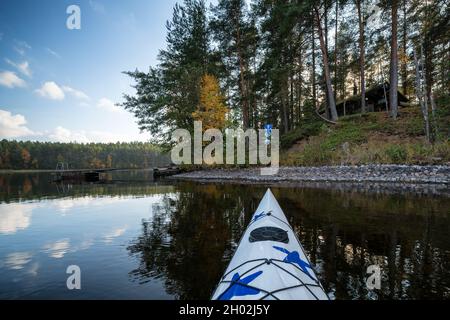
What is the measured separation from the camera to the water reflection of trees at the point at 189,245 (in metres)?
5.25

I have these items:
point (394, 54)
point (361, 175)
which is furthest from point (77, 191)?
point (394, 54)

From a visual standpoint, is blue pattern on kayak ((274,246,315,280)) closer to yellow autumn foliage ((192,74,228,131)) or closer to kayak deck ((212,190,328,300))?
kayak deck ((212,190,328,300))

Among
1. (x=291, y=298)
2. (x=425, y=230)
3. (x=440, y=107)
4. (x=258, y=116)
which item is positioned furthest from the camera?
(x=258, y=116)

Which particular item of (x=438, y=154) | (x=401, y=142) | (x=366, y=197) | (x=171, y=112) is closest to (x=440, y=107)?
(x=401, y=142)

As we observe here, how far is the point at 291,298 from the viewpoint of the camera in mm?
3270

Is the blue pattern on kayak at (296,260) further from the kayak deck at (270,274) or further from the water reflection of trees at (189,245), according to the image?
the water reflection of trees at (189,245)

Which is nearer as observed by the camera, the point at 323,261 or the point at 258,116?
the point at 323,261

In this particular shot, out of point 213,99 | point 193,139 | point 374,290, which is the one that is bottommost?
point 374,290

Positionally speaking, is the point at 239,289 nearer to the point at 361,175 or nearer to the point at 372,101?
the point at 361,175

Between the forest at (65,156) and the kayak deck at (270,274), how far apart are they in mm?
83411

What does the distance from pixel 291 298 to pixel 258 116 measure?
37582 millimetres

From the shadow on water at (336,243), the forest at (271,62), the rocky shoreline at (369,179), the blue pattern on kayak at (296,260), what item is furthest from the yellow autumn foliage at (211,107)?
the blue pattern on kayak at (296,260)

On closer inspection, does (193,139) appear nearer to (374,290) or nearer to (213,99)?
(213,99)

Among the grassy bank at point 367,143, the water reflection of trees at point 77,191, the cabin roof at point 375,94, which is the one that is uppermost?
the cabin roof at point 375,94
